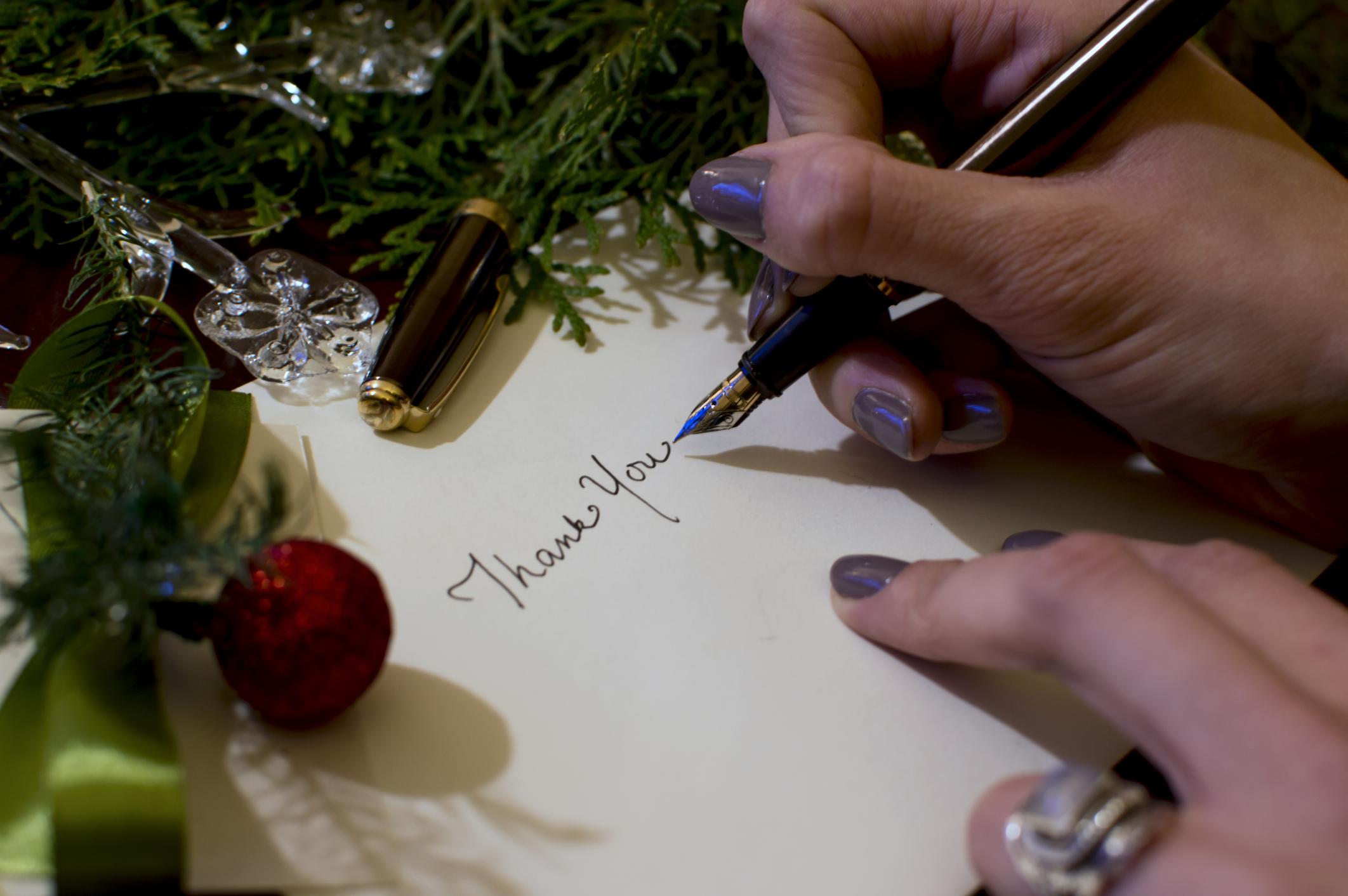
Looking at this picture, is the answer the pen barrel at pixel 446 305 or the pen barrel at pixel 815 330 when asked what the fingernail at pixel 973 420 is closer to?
the pen barrel at pixel 815 330

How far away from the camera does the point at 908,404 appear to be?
0.73 meters

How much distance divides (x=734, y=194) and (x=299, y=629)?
461 millimetres

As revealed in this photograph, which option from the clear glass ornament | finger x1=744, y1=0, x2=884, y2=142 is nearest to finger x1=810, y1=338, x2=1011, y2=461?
finger x1=744, y1=0, x2=884, y2=142

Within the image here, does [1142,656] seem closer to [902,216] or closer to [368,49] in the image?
[902,216]

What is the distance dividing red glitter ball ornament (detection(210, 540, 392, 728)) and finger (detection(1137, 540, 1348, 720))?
1.65ft

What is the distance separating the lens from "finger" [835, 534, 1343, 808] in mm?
414

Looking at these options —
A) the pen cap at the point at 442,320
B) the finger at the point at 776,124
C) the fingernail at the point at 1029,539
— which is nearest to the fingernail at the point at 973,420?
the fingernail at the point at 1029,539

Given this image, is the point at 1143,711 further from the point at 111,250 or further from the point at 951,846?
the point at 111,250

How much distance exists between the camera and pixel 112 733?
464mm

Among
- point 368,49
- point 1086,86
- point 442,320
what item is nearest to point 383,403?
point 442,320

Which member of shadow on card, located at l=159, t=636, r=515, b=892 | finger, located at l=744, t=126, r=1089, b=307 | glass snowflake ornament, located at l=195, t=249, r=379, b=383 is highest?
finger, located at l=744, t=126, r=1089, b=307

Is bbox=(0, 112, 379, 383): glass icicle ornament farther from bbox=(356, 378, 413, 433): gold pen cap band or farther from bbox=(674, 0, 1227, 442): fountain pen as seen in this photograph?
bbox=(674, 0, 1227, 442): fountain pen

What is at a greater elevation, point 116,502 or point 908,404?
point 908,404

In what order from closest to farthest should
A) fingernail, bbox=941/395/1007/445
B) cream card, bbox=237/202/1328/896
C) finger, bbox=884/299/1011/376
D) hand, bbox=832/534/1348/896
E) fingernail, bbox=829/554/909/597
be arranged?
hand, bbox=832/534/1348/896 → cream card, bbox=237/202/1328/896 → fingernail, bbox=829/554/909/597 → fingernail, bbox=941/395/1007/445 → finger, bbox=884/299/1011/376
